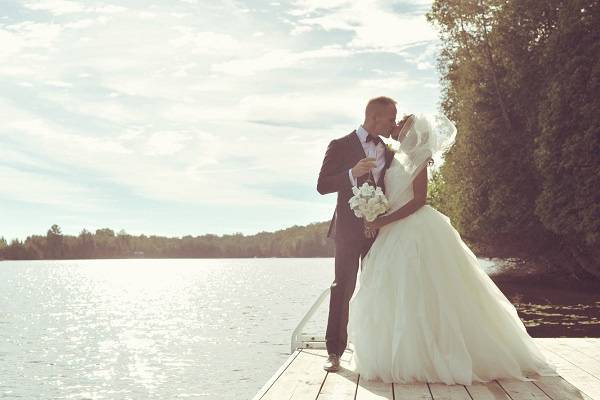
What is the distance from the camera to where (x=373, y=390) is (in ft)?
20.1

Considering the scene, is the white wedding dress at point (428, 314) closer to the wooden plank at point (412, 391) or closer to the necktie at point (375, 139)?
the wooden plank at point (412, 391)

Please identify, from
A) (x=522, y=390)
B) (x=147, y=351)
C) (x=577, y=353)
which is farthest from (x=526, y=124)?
(x=522, y=390)

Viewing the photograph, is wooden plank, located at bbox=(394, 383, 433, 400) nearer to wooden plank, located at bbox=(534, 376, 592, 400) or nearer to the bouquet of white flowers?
wooden plank, located at bbox=(534, 376, 592, 400)

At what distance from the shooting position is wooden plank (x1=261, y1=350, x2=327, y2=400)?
19.5 feet

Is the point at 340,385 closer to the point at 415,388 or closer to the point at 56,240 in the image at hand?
the point at 415,388

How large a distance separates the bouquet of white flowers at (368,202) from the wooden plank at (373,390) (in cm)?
142

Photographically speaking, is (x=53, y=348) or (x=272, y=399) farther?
(x=53, y=348)

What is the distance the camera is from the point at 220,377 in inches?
784

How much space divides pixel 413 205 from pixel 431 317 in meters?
1.03

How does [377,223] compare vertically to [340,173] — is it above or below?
below

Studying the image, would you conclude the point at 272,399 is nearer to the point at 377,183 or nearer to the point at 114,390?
the point at 377,183

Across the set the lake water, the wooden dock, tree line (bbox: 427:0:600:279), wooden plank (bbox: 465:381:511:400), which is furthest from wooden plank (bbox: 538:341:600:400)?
tree line (bbox: 427:0:600:279)

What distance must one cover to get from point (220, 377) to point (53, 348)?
1220 centimetres

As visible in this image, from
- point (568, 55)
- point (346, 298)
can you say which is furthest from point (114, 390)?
point (568, 55)
